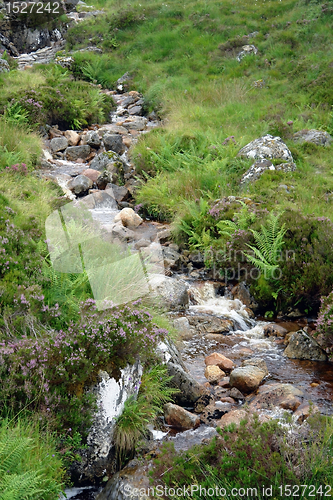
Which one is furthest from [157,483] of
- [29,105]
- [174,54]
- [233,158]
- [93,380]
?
[174,54]

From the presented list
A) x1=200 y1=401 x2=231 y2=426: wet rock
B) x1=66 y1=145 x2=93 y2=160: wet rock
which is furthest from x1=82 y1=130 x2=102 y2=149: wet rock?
x1=200 y1=401 x2=231 y2=426: wet rock

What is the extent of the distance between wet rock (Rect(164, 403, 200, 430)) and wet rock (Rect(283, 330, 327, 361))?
2.01 meters

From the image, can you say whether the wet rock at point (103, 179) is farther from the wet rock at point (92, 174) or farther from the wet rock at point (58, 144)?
the wet rock at point (58, 144)

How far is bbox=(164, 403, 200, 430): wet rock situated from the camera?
4.58 m

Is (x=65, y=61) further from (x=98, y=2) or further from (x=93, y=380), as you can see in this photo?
(x=93, y=380)

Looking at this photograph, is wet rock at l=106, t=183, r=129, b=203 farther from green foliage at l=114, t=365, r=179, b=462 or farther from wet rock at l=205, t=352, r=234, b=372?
green foliage at l=114, t=365, r=179, b=462

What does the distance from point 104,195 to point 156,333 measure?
256 inches

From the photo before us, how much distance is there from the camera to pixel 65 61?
21.4 metres

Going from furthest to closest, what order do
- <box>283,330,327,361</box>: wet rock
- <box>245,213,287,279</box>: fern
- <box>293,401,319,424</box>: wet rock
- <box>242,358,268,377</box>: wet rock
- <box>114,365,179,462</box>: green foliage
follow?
<box>245,213,287,279</box>: fern, <box>283,330,327,361</box>: wet rock, <box>242,358,268,377</box>: wet rock, <box>293,401,319,424</box>: wet rock, <box>114,365,179,462</box>: green foliage

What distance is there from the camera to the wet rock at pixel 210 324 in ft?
22.2

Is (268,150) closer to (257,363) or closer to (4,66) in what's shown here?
(257,363)

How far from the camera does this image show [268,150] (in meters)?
10.9

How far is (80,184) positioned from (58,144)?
10.3ft

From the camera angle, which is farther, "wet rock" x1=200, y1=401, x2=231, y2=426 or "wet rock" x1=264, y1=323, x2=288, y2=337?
"wet rock" x1=264, y1=323, x2=288, y2=337
